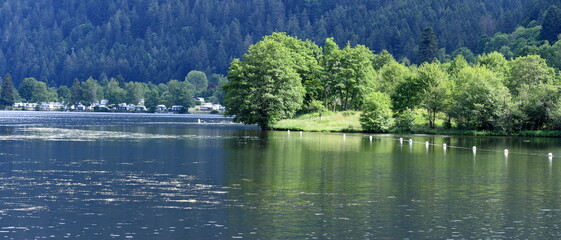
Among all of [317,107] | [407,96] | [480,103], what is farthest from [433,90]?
[317,107]

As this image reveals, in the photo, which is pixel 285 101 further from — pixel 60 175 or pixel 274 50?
pixel 60 175

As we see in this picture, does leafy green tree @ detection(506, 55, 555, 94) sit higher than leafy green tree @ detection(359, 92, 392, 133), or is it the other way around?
leafy green tree @ detection(506, 55, 555, 94)

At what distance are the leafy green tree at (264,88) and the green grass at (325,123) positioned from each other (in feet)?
12.4

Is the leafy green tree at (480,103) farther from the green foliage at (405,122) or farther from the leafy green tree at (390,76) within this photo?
the leafy green tree at (390,76)

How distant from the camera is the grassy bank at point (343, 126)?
140m

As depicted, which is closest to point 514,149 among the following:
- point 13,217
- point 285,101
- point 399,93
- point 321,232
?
point 399,93

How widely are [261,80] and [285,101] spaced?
7.34 m

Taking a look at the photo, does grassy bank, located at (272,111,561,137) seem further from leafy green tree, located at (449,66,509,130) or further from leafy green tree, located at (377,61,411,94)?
leafy green tree, located at (377,61,411,94)

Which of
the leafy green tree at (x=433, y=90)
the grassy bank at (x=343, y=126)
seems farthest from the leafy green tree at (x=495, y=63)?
the leafy green tree at (x=433, y=90)

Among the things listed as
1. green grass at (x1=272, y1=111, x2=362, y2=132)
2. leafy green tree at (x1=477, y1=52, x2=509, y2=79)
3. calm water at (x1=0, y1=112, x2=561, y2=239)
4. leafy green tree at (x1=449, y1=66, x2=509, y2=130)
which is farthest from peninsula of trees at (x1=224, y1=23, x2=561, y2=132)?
calm water at (x1=0, y1=112, x2=561, y2=239)

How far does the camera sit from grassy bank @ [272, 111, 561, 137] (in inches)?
5531

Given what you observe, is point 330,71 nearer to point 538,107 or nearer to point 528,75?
point 528,75

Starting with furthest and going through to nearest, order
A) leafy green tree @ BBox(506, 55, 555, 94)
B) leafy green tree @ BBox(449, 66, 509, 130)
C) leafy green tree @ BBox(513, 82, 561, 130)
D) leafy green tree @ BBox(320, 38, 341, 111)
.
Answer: leafy green tree @ BBox(320, 38, 341, 111) → leafy green tree @ BBox(506, 55, 555, 94) → leafy green tree @ BBox(449, 66, 509, 130) → leafy green tree @ BBox(513, 82, 561, 130)

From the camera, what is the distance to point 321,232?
122 ft
